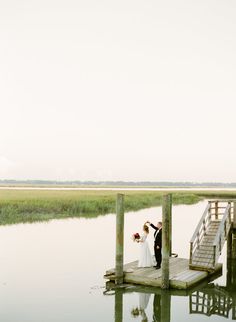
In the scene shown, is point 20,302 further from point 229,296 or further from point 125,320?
point 229,296

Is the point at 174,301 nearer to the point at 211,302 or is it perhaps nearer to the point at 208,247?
the point at 211,302

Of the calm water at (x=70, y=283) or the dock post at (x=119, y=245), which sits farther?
the dock post at (x=119, y=245)

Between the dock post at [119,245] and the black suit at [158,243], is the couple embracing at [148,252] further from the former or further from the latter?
the dock post at [119,245]

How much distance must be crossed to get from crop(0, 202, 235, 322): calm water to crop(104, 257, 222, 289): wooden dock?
465 millimetres

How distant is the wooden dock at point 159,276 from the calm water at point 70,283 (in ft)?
1.53

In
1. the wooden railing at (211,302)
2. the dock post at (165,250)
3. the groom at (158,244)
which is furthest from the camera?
the groom at (158,244)

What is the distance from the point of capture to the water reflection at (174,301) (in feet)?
42.7

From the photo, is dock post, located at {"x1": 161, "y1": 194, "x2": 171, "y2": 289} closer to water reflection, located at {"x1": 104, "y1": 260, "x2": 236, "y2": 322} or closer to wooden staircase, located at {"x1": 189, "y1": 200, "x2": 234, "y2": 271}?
water reflection, located at {"x1": 104, "y1": 260, "x2": 236, "y2": 322}

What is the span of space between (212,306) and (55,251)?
462 inches

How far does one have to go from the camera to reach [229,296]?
15602 millimetres

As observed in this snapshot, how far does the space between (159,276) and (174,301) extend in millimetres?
1618

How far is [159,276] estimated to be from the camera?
15703 millimetres

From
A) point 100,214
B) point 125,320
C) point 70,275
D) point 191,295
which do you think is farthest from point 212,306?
point 100,214

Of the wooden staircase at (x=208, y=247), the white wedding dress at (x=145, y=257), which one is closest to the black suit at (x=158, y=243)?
the white wedding dress at (x=145, y=257)
